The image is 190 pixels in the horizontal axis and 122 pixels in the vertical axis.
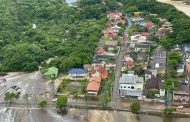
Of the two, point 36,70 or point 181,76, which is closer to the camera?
point 181,76

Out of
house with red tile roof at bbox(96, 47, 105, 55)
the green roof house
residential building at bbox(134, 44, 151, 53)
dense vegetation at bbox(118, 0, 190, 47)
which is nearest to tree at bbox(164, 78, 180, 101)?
residential building at bbox(134, 44, 151, 53)

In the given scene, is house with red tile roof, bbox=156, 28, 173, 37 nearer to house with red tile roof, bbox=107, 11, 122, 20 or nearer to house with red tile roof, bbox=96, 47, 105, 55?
house with red tile roof, bbox=107, 11, 122, 20

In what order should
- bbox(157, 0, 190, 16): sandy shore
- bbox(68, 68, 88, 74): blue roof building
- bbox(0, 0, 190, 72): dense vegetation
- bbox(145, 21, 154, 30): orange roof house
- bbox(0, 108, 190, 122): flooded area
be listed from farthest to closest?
bbox(157, 0, 190, 16): sandy shore → bbox(145, 21, 154, 30): orange roof house → bbox(0, 0, 190, 72): dense vegetation → bbox(68, 68, 88, 74): blue roof building → bbox(0, 108, 190, 122): flooded area

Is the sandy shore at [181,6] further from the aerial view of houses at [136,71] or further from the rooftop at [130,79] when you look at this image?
the rooftop at [130,79]

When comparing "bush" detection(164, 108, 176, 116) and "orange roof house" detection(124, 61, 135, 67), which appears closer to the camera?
"bush" detection(164, 108, 176, 116)

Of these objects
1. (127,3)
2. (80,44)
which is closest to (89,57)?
(80,44)

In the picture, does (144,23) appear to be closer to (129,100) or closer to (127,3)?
(127,3)

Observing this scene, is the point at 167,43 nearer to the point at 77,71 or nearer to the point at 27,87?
the point at 77,71

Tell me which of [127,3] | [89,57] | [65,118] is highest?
[127,3]

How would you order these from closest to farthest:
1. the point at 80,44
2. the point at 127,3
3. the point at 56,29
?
the point at 80,44
the point at 56,29
the point at 127,3
